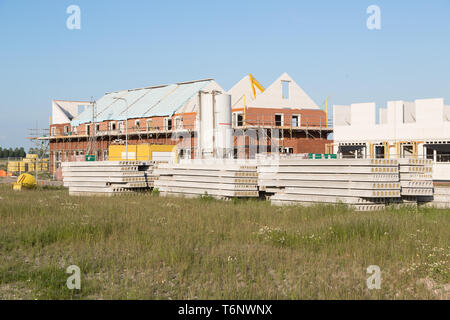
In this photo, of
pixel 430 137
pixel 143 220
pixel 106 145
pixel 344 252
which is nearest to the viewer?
pixel 344 252

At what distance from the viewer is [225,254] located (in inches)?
354

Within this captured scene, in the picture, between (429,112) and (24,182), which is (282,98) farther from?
(24,182)

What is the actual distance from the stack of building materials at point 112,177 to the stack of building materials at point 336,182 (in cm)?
747

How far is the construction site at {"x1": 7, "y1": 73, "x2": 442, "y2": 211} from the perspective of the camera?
15.6 meters

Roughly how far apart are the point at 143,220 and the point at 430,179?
31.9 ft

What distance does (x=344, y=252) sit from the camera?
30.0 ft

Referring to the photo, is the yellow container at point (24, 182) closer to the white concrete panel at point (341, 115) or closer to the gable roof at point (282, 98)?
the gable roof at point (282, 98)

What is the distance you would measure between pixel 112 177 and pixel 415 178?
1349cm

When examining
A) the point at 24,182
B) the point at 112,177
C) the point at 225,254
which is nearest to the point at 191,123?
the point at 24,182

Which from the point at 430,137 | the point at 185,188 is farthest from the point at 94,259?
the point at 430,137

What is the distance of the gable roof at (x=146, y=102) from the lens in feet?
158

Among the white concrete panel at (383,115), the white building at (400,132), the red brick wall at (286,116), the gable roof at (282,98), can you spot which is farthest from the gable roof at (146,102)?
the white concrete panel at (383,115)

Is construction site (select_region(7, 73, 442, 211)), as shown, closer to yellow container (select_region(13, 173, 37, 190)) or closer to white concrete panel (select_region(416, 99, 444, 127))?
white concrete panel (select_region(416, 99, 444, 127))
